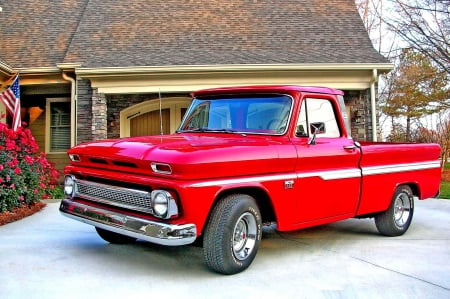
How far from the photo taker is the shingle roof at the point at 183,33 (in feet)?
37.2

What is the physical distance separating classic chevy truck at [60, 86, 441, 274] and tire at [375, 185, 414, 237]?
17 mm

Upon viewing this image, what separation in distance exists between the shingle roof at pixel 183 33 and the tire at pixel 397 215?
5.76 metres

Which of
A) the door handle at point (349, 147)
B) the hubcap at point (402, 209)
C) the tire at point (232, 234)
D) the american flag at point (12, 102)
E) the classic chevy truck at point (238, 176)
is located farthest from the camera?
the american flag at point (12, 102)

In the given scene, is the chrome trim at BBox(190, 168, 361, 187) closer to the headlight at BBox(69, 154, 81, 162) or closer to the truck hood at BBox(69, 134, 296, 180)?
the truck hood at BBox(69, 134, 296, 180)

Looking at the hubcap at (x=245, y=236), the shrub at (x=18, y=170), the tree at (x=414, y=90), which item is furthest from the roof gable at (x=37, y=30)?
the tree at (x=414, y=90)

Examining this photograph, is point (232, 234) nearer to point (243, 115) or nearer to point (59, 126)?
point (243, 115)

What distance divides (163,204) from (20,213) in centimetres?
420

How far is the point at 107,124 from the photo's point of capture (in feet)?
40.6

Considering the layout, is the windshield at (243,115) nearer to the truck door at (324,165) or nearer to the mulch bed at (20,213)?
the truck door at (324,165)

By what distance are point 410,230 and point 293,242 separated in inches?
75.8

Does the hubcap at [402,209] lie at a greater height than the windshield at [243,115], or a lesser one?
lesser

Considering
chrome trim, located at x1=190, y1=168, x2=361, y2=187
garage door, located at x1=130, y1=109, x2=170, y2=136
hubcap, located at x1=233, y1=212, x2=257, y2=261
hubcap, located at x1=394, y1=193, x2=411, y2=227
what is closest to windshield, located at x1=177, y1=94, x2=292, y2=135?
chrome trim, located at x1=190, y1=168, x2=361, y2=187

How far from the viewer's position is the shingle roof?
11.3m

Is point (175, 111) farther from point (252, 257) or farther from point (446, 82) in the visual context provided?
point (446, 82)
